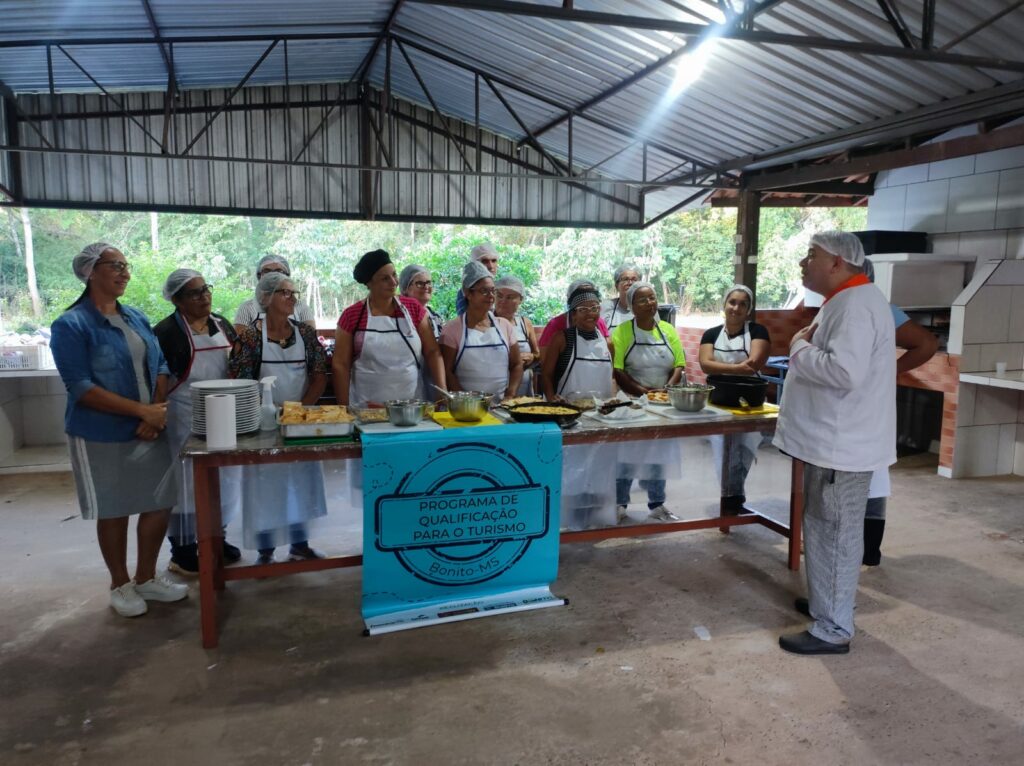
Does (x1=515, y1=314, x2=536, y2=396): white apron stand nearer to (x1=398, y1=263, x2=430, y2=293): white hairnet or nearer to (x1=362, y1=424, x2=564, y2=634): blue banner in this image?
(x1=398, y1=263, x2=430, y2=293): white hairnet

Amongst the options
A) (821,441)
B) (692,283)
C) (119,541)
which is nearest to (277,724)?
(119,541)

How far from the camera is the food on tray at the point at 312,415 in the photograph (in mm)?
2996

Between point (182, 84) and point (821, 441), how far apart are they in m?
8.30

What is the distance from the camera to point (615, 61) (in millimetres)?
6648

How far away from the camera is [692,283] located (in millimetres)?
18891

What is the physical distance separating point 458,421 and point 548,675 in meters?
1.13

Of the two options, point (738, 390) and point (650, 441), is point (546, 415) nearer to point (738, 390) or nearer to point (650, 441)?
point (650, 441)

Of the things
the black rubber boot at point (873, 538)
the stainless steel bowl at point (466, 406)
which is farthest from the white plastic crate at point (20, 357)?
the black rubber boot at point (873, 538)

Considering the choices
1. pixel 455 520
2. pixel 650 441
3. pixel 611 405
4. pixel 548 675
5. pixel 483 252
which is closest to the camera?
pixel 548 675

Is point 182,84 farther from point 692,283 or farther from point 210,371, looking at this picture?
point 692,283

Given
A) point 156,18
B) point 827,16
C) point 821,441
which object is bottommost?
→ point 821,441

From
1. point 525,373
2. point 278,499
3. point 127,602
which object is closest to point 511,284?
point 525,373

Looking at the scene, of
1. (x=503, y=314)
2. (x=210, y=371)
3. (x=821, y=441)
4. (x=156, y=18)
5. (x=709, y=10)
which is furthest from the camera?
(x=156, y=18)

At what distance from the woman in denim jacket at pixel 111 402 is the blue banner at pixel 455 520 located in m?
0.98
